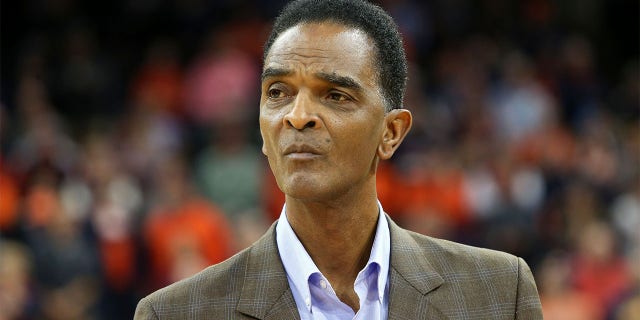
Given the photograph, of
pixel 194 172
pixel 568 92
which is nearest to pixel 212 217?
pixel 194 172

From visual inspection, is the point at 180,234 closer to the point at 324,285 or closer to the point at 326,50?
the point at 324,285

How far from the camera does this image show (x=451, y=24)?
12734 mm

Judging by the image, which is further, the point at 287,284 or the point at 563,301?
the point at 563,301

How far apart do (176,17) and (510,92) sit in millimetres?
3933

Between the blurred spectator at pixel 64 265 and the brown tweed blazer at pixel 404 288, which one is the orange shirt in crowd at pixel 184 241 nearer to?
the blurred spectator at pixel 64 265

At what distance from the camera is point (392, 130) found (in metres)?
2.92

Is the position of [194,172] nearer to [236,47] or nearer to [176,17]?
[236,47]

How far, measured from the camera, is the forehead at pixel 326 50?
2717 millimetres

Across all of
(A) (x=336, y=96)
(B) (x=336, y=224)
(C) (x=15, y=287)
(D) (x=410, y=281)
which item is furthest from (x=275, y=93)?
(C) (x=15, y=287)

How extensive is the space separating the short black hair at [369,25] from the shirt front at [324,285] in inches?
17.0

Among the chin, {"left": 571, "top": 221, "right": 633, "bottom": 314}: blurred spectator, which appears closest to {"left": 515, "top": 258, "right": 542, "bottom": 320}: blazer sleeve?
the chin

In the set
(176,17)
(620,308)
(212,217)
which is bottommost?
(620,308)

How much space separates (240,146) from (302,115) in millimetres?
A: 7164

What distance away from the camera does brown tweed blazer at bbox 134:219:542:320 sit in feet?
9.02
